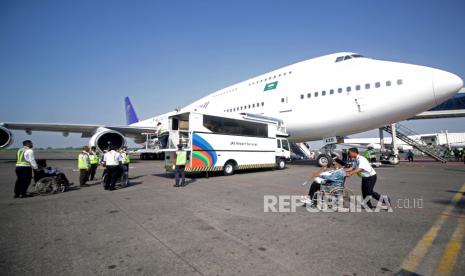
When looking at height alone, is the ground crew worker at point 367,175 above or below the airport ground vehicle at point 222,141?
below

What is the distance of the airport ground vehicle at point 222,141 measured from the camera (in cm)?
1043

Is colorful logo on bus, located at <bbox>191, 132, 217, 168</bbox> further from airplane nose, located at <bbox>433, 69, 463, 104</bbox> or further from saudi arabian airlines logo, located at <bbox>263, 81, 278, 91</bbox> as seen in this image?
airplane nose, located at <bbox>433, 69, 463, 104</bbox>

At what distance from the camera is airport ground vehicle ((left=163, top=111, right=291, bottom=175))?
10430 millimetres

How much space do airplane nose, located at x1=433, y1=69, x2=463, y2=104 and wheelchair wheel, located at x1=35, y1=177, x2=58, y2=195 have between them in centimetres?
1640

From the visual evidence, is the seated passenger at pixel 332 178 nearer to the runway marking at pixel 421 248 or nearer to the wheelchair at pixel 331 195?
the wheelchair at pixel 331 195

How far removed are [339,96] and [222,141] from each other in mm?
7190

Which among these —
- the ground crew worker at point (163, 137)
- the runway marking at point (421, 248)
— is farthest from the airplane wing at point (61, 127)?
the runway marking at point (421, 248)

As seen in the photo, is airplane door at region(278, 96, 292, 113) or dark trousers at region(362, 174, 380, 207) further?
airplane door at region(278, 96, 292, 113)

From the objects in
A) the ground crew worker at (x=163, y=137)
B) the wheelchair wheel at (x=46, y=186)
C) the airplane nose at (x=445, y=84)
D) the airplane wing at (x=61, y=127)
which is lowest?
the wheelchair wheel at (x=46, y=186)

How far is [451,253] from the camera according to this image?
9.87 ft

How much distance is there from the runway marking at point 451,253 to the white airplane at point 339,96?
29.7 feet

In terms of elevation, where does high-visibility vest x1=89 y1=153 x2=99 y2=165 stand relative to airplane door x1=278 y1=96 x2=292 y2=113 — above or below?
below

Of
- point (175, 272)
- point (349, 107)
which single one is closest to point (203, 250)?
point (175, 272)

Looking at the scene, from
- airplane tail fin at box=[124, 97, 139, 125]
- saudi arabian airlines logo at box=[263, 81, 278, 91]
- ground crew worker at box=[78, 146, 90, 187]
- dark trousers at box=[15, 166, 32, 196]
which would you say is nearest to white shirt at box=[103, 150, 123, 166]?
ground crew worker at box=[78, 146, 90, 187]
